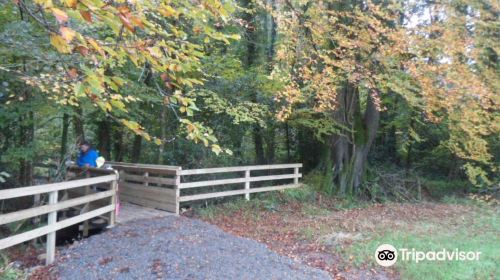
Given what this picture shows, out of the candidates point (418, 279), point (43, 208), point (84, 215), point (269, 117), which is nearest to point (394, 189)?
point (269, 117)

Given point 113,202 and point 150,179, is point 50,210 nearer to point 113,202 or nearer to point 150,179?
point 113,202

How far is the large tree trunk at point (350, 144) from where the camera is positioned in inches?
515

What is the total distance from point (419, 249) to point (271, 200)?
5.04m

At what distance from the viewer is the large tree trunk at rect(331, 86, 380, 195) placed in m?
13.1

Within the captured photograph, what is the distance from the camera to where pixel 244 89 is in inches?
496

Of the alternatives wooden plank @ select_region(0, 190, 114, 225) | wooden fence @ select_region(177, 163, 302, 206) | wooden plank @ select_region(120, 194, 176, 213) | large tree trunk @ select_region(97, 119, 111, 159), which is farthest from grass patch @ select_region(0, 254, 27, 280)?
large tree trunk @ select_region(97, 119, 111, 159)

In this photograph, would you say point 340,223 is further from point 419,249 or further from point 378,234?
point 419,249

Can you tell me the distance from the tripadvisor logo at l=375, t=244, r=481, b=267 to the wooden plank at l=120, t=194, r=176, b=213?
4.71 meters

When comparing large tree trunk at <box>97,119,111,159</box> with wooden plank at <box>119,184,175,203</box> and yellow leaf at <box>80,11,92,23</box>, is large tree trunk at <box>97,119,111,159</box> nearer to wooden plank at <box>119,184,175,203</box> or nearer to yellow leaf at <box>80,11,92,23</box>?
wooden plank at <box>119,184,175,203</box>

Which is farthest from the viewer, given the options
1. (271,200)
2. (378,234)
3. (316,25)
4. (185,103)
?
(271,200)

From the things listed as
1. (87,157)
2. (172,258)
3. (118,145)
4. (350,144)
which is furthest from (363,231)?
(118,145)

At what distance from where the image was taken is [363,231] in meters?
8.02

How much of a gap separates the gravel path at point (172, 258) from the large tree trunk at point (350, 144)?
692 cm

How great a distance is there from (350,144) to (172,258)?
924 cm
